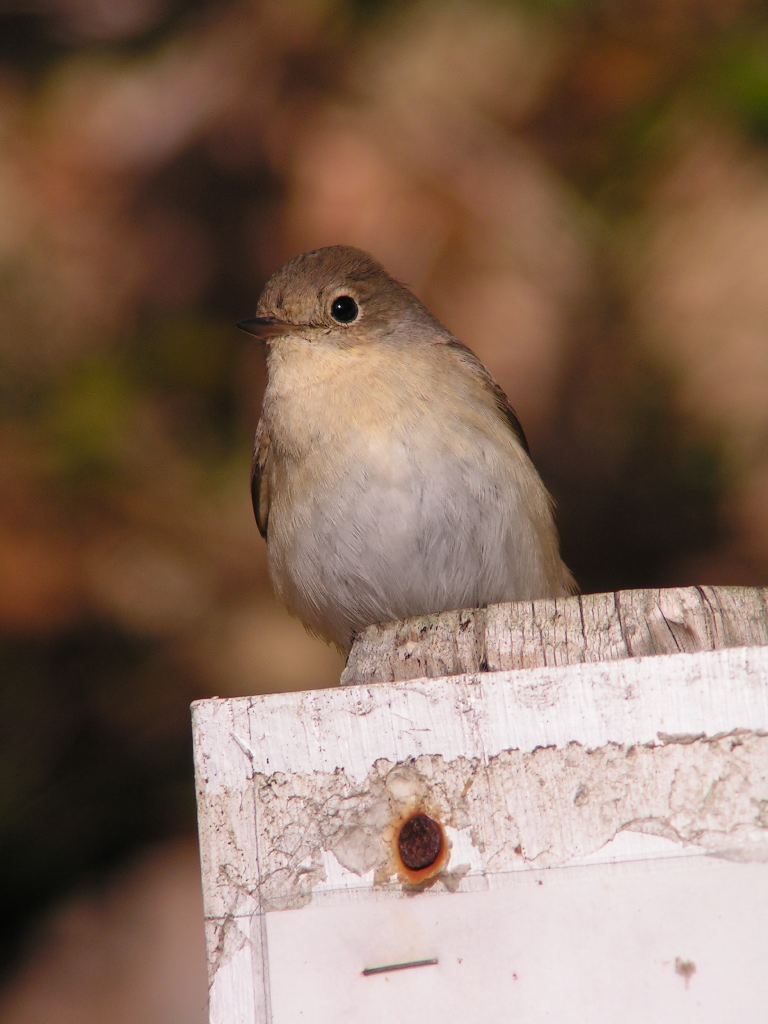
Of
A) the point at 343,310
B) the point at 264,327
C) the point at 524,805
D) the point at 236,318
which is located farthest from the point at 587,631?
the point at 236,318

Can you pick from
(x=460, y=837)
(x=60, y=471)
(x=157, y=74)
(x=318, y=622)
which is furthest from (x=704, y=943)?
(x=157, y=74)

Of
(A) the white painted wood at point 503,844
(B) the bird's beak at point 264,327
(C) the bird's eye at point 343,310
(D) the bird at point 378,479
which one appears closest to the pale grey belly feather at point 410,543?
(D) the bird at point 378,479

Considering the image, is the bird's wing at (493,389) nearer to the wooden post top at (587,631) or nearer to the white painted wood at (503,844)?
the wooden post top at (587,631)

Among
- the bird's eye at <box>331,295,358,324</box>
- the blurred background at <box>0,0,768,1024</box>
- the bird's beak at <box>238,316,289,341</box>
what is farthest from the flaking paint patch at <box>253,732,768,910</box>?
the blurred background at <box>0,0,768,1024</box>

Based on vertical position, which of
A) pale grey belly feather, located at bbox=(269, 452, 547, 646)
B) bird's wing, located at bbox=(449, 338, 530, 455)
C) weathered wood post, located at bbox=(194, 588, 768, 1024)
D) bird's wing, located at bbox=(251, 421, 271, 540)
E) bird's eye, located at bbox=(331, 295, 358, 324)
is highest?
bird's eye, located at bbox=(331, 295, 358, 324)

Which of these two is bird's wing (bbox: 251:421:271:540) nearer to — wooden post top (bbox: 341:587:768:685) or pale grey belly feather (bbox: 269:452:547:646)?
pale grey belly feather (bbox: 269:452:547:646)

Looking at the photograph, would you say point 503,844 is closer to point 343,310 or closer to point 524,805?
point 524,805
